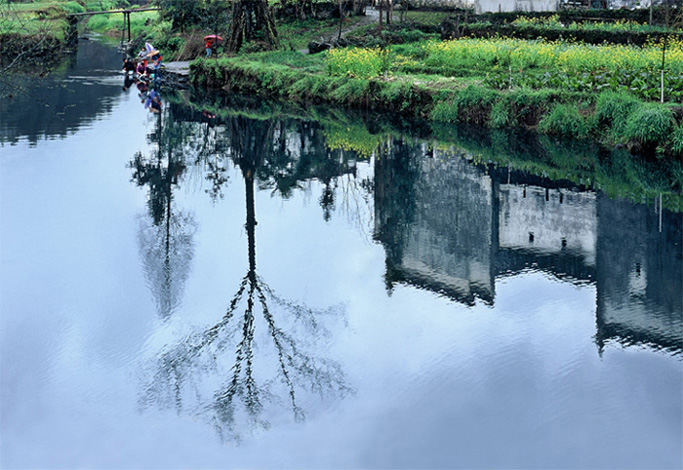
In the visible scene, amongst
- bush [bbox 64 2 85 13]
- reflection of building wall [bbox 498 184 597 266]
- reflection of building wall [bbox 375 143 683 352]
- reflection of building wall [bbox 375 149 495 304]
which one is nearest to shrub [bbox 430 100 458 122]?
reflection of building wall [bbox 375 149 495 304]

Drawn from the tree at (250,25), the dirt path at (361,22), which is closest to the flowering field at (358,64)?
the tree at (250,25)

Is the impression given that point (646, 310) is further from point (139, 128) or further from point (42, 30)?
point (139, 128)

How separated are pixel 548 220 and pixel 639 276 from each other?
280 centimetres

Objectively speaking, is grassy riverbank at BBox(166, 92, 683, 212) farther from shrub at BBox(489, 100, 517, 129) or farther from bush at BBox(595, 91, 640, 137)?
bush at BBox(595, 91, 640, 137)

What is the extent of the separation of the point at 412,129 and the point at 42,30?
12.5 m

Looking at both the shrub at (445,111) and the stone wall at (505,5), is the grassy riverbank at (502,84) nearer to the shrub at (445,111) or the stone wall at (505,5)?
the shrub at (445,111)

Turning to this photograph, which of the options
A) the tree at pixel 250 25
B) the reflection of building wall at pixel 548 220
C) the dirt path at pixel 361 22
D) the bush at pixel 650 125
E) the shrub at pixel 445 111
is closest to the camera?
the reflection of building wall at pixel 548 220

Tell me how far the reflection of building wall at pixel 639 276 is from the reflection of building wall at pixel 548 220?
0.21 meters

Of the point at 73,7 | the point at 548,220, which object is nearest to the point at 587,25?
the point at 548,220

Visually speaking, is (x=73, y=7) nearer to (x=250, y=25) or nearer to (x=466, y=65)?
(x=250, y=25)

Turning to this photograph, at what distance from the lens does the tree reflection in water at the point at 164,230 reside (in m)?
10.5

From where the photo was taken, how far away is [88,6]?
228ft

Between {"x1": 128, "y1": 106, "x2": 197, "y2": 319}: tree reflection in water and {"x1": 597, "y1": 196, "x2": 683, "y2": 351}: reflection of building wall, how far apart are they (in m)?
4.74

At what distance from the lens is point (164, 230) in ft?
41.2
